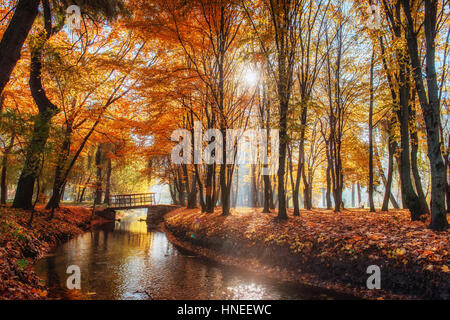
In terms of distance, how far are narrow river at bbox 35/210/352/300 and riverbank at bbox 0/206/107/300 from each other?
49 centimetres

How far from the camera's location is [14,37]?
588cm

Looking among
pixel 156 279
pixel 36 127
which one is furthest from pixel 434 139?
pixel 36 127

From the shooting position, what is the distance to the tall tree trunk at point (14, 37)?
5.70 metres

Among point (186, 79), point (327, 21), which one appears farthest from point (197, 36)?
point (327, 21)

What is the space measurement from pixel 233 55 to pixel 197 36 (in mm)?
2406

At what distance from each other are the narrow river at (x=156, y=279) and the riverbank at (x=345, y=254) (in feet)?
1.87

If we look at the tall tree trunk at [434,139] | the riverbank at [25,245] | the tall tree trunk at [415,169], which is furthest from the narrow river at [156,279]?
the tall tree trunk at [415,169]

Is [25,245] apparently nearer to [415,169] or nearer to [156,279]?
[156,279]

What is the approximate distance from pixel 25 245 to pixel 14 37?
21.4 feet

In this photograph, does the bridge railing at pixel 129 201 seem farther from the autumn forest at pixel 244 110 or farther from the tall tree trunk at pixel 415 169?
the tall tree trunk at pixel 415 169

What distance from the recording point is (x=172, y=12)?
30.6ft

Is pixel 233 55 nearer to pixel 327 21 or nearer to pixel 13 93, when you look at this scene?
pixel 327 21
